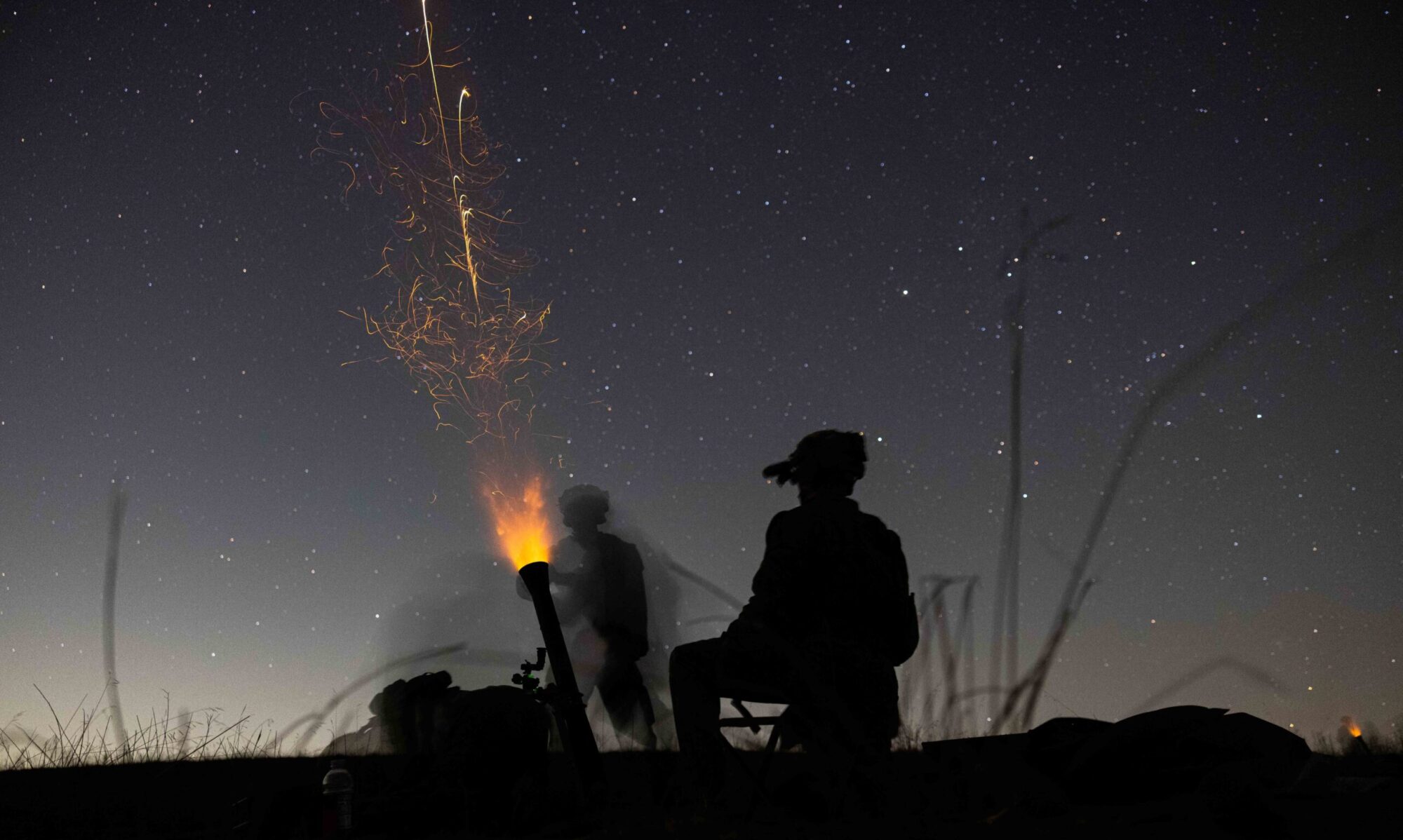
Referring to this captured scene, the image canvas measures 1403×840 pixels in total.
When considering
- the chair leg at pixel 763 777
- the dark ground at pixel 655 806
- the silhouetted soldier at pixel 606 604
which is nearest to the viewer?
the dark ground at pixel 655 806

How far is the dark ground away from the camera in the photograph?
300 centimetres

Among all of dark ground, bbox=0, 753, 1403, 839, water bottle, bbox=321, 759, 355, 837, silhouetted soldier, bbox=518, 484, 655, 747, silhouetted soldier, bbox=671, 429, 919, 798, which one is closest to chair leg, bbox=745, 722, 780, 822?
dark ground, bbox=0, 753, 1403, 839

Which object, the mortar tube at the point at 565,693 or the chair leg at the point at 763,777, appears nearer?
the chair leg at the point at 763,777

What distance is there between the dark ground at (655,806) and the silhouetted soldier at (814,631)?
13.0 inches

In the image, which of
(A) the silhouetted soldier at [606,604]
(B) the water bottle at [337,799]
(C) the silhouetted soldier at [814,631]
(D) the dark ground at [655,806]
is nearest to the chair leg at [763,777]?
(D) the dark ground at [655,806]

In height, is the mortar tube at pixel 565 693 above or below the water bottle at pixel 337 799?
above

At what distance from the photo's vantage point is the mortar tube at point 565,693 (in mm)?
4770

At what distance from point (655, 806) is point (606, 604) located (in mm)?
4387

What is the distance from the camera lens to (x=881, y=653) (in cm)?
457

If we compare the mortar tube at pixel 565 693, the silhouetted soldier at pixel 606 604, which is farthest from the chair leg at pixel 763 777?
the silhouetted soldier at pixel 606 604

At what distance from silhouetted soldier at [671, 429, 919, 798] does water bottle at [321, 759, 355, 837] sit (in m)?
1.54

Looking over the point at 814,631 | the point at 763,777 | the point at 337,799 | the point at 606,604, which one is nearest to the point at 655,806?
the point at 763,777

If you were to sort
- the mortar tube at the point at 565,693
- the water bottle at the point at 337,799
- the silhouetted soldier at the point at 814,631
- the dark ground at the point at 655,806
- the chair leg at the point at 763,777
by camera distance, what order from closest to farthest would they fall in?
1. the dark ground at the point at 655,806
2. the chair leg at the point at 763,777
3. the water bottle at the point at 337,799
4. the silhouetted soldier at the point at 814,631
5. the mortar tube at the point at 565,693

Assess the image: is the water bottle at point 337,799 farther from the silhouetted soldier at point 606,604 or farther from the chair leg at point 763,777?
the silhouetted soldier at point 606,604
